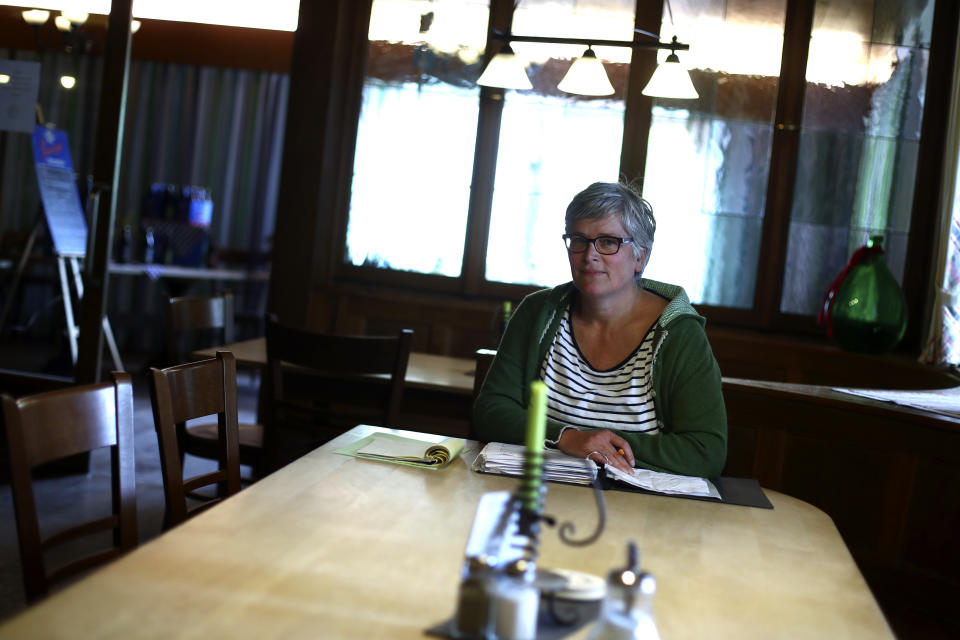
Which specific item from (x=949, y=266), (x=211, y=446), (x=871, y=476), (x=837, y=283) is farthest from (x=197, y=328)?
(x=949, y=266)

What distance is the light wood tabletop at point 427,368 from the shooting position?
3170 mm

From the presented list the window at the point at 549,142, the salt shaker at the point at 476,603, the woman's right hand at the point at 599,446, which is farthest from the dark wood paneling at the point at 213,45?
the salt shaker at the point at 476,603

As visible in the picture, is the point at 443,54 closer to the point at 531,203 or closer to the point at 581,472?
the point at 531,203

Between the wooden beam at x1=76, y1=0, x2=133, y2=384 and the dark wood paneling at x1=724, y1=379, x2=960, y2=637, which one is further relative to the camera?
the wooden beam at x1=76, y1=0, x2=133, y2=384

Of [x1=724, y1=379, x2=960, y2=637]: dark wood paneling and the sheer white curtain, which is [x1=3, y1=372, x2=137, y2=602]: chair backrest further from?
the sheer white curtain

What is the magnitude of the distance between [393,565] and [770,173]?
12.0 ft

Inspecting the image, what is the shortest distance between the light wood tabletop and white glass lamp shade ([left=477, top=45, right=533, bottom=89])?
Answer: 42.0 inches

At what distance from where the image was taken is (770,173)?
178 inches

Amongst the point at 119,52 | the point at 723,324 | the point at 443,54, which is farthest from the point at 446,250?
the point at 119,52

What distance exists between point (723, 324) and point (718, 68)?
1205mm

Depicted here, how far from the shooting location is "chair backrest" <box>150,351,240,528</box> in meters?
1.79

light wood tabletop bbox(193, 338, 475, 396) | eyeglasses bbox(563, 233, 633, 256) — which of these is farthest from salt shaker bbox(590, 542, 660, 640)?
light wood tabletop bbox(193, 338, 475, 396)

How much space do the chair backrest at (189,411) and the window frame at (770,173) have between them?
277 cm

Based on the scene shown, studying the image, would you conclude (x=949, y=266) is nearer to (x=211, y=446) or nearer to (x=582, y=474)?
(x=582, y=474)
